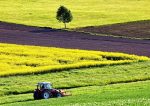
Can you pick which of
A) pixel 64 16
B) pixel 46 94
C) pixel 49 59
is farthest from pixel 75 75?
pixel 64 16

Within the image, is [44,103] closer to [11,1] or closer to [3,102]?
[3,102]

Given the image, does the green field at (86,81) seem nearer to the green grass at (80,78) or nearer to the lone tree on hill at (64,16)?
the green grass at (80,78)

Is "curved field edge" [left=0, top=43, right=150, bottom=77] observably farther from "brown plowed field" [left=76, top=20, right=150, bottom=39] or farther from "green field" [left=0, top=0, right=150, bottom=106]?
"brown plowed field" [left=76, top=20, right=150, bottom=39]

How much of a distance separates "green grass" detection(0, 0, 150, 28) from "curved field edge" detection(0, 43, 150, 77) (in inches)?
999

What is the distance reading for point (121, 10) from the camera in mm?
107812

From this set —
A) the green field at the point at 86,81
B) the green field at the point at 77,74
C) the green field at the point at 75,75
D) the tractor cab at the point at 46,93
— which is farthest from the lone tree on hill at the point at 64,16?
the tractor cab at the point at 46,93

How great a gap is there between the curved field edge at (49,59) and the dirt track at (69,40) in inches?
198

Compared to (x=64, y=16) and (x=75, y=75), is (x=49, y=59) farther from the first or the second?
(x=64, y=16)

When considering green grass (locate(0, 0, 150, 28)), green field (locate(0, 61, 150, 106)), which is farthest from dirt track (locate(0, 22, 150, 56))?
green field (locate(0, 61, 150, 106))

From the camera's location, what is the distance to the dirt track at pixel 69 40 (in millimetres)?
65250

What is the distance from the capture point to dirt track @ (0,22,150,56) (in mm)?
65250

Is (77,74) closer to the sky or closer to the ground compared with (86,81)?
closer to the sky

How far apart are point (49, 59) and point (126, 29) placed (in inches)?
1162

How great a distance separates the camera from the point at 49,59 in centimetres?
5506
